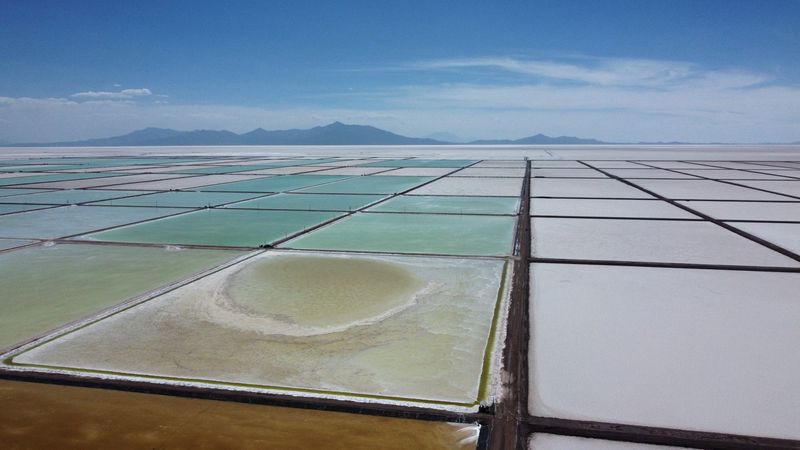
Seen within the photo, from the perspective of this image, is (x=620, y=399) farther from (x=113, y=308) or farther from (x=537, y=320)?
(x=113, y=308)

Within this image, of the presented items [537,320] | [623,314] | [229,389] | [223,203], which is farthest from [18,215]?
[623,314]

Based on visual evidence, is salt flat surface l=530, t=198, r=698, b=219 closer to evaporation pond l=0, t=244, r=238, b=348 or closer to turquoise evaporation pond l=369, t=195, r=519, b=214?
turquoise evaporation pond l=369, t=195, r=519, b=214

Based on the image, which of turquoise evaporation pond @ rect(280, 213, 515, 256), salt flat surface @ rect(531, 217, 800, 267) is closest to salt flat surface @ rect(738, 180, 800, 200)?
salt flat surface @ rect(531, 217, 800, 267)

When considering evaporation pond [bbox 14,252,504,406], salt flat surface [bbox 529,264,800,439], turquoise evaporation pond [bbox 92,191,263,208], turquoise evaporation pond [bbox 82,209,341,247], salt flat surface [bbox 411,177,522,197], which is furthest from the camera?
salt flat surface [bbox 411,177,522,197]

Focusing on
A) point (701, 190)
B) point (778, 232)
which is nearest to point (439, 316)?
point (778, 232)

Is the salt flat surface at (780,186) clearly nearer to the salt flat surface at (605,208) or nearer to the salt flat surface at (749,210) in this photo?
the salt flat surface at (749,210)

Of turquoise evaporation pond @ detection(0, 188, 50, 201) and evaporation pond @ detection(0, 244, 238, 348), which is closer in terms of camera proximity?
evaporation pond @ detection(0, 244, 238, 348)

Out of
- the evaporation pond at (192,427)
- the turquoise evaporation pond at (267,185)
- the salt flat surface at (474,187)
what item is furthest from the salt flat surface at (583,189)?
the evaporation pond at (192,427)
